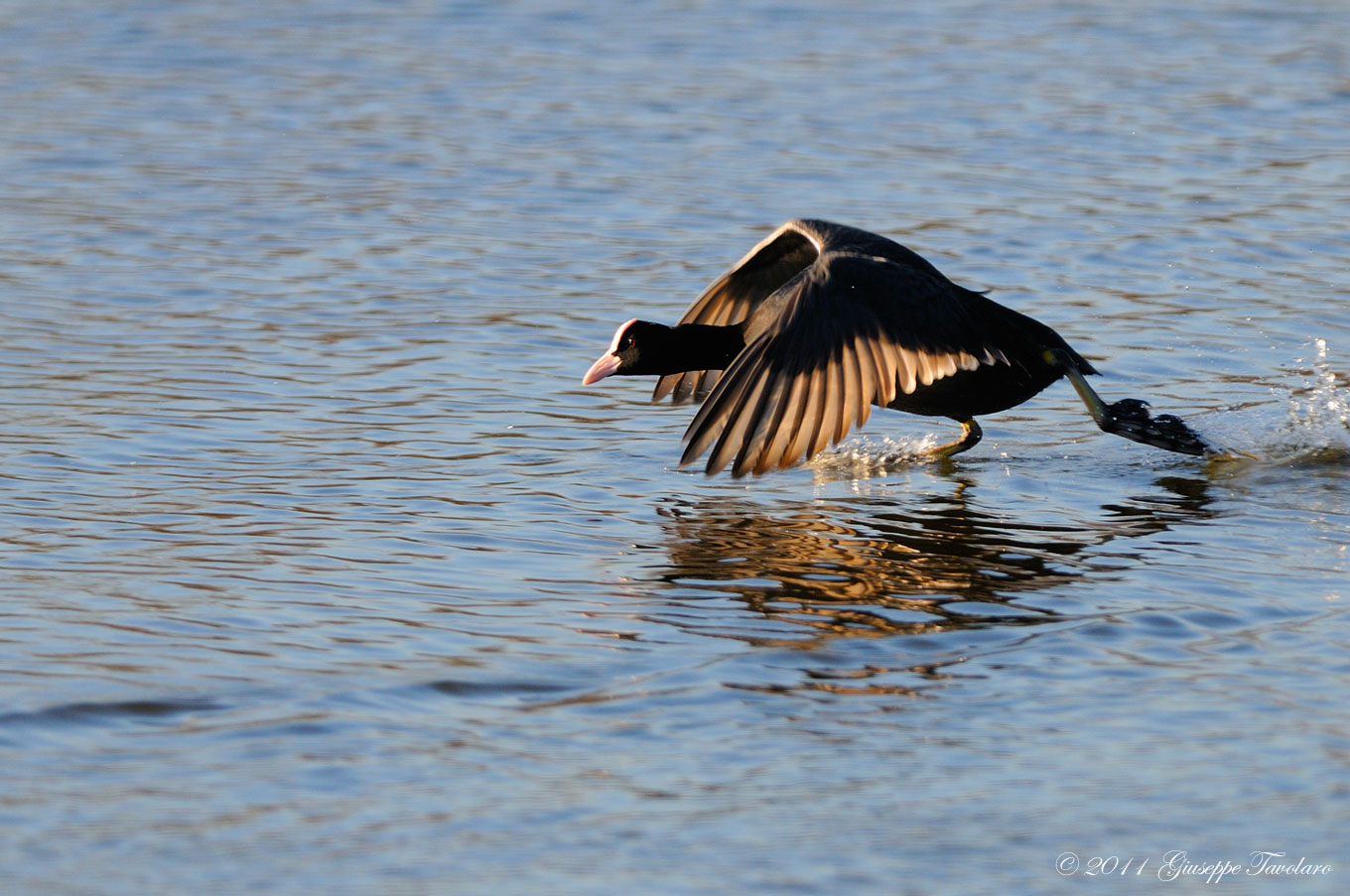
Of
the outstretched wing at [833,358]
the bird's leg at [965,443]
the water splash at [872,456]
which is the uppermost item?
the outstretched wing at [833,358]

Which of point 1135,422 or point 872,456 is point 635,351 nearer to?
point 872,456

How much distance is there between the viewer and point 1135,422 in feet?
23.7

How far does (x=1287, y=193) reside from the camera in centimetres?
1144

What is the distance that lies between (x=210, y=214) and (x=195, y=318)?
84.7 inches

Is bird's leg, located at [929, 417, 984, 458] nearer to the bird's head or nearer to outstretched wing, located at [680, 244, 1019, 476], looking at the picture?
outstretched wing, located at [680, 244, 1019, 476]

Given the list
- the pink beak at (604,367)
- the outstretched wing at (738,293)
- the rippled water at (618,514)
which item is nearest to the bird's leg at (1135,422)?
the rippled water at (618,514)

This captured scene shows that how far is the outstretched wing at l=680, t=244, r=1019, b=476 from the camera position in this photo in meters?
5.92

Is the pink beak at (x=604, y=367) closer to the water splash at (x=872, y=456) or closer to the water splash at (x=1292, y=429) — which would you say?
the water splash at (x=872, y=456)

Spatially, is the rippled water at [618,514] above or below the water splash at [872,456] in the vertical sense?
above

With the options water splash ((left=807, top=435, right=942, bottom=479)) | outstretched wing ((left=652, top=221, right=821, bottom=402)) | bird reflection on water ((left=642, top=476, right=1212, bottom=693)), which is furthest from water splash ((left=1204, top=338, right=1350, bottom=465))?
outstretched wing ((left=652, top=221, right=821, bottom=402))

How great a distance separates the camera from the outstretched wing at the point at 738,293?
7.82 meters

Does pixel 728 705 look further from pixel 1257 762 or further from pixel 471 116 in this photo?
pixel 471 116

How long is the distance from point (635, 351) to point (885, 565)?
180 cm

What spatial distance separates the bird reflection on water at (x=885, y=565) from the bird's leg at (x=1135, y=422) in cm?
16
